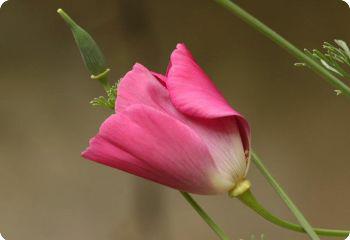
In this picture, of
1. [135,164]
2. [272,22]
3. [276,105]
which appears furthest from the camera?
[276,105]

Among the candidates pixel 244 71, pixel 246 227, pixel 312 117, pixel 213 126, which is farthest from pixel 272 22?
pixel 213 126

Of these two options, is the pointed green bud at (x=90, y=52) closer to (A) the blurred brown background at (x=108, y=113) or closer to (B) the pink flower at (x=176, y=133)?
(B) the pink flower at (x=176, y=133)

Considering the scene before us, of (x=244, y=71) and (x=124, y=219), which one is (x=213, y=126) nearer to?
(x=244, y=71)

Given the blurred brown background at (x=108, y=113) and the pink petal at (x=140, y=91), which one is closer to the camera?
the pink petal at (x=140, y=91)

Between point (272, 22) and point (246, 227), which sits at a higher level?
point (272, 22)

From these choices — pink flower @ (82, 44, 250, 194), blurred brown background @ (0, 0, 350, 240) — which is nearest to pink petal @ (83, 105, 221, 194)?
pink flower @ (82, 44, 250, 194)

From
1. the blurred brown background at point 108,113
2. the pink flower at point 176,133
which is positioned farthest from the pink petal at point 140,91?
the blurred brown background at point 108,113
